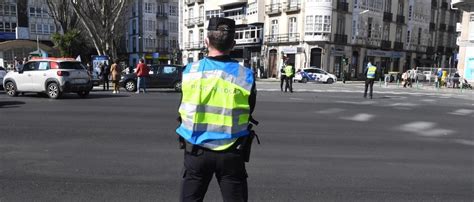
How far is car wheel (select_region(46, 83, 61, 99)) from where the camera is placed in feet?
47.1

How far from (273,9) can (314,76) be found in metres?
13.7

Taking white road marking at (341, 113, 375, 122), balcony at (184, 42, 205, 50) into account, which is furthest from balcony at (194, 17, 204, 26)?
white road marking at (341, 113, 375, 122)

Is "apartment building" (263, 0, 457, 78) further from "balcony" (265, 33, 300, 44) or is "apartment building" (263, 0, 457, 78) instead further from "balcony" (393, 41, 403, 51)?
"balcony" (393, 41, 403, 51)

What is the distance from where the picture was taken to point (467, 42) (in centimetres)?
3088

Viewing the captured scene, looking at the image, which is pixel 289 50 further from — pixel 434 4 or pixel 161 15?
pixel 161 15

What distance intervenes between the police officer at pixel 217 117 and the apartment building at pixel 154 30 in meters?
64.5

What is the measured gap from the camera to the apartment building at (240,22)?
47.4m

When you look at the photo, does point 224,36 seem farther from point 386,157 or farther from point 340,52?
point 340,52

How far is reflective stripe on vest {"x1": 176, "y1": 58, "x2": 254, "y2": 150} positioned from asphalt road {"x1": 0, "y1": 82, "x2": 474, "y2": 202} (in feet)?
5.89

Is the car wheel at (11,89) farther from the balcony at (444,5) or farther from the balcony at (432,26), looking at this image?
the balcony at (444,5)

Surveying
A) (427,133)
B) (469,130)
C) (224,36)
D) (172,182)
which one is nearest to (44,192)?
(172,182)

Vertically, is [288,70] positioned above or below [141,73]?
above

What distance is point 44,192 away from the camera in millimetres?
4297

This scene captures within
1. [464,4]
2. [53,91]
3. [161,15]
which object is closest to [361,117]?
[53,91]
